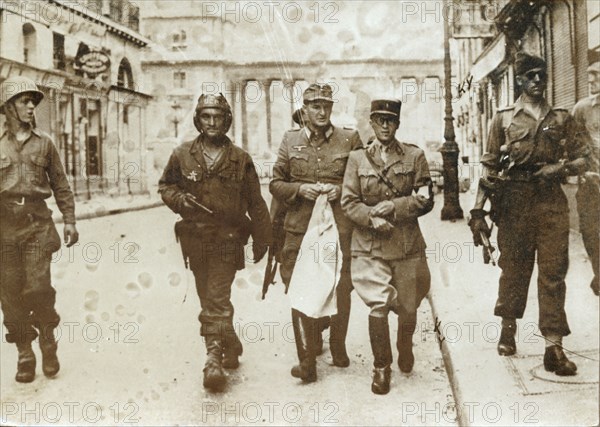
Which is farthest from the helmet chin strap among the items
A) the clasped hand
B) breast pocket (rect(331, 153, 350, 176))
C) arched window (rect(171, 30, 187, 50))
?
breast pocket (rect(331, 153, 350, 176))

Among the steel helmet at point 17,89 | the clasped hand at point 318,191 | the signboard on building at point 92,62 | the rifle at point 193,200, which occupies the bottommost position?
the rifle at point 193,200

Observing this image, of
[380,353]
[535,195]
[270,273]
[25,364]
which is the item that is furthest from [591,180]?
[25,364]

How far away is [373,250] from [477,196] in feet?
2.61

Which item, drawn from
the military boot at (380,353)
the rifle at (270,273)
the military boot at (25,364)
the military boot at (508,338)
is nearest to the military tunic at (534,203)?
the military boot at (508,338)

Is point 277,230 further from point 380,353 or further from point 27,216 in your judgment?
point 27,216

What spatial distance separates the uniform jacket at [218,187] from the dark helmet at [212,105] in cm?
14

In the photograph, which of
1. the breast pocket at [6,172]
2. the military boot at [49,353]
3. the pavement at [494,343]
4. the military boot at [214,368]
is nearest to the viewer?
the pavement at [494,343]

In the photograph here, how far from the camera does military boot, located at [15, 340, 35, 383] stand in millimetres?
4984

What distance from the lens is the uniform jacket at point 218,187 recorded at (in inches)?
186

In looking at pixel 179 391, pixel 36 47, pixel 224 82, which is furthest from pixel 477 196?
pixel 36 47

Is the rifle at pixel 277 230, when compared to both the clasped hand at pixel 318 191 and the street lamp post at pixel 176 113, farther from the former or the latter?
the street lamp post at pixel 176 113

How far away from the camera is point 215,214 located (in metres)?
4.77

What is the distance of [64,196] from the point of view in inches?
197

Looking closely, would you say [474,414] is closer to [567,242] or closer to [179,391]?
[567,242]
